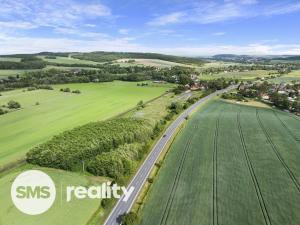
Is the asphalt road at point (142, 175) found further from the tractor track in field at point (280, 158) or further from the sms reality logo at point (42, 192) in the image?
the tractor track in field at point (280, 158)

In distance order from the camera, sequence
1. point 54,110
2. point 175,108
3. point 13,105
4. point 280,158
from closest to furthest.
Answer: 1. point 280,158
2. point 13,105
3. point 54,110
4. point 175,108

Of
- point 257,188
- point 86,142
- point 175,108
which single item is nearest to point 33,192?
point 86,142

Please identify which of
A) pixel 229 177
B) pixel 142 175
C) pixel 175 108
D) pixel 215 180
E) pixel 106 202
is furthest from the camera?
pixel 175 108

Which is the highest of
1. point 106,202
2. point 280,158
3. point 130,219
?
point 130,219

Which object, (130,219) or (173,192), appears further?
(173,192)

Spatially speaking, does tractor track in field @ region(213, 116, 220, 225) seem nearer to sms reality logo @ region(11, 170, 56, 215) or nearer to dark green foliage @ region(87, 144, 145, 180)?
dark green foliage @ region(87, 144, 145, 180)

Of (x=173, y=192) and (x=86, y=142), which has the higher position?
(x=86, y=142)

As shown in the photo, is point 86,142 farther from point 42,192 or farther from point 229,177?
point 229,177

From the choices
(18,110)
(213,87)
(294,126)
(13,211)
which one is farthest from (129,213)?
(213,87)
